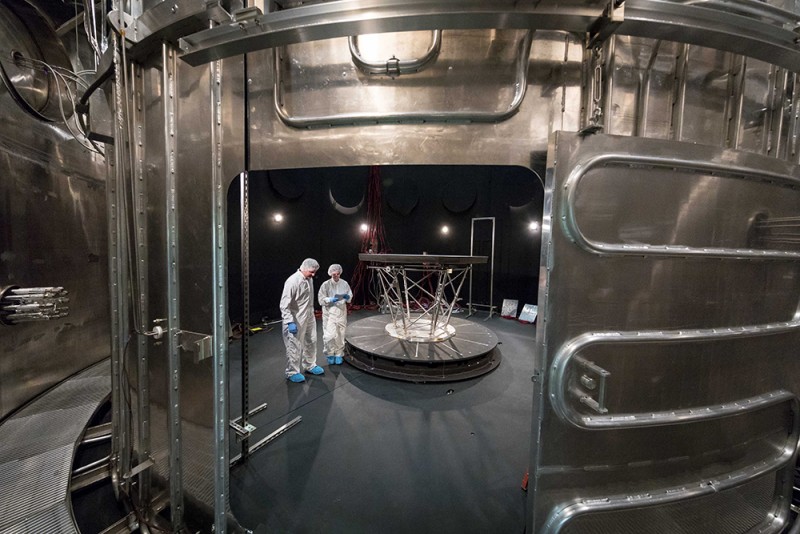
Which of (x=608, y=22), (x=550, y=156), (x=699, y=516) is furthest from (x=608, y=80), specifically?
(x=699, y=516)

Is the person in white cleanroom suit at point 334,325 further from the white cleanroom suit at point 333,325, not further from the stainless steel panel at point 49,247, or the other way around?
the stainless steel panel at point 49,247

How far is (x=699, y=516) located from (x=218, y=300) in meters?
3.07

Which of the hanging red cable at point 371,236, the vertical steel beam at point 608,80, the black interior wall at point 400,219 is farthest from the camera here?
the hanging red cable at point 371,236

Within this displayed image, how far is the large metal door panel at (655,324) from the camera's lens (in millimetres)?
1278

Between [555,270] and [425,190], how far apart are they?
7.48m

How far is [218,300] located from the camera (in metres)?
1.47

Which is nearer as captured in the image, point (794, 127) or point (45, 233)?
point (794, 127)

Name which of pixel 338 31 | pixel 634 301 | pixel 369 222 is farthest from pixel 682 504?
pixel 369 222

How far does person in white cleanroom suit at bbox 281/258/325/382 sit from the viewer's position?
388 cm

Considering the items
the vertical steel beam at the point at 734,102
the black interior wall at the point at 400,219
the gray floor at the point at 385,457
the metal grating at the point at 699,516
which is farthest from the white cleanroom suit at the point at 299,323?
the vertical steel beam at the point at 734,102

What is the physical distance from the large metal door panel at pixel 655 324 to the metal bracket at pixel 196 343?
1.79m

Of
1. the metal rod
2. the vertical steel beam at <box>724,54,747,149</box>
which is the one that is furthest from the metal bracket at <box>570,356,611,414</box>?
the metal rod

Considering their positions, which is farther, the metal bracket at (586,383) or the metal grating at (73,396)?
the metal grating at (73,396)

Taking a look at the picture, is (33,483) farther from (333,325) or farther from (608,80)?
(608,80)
